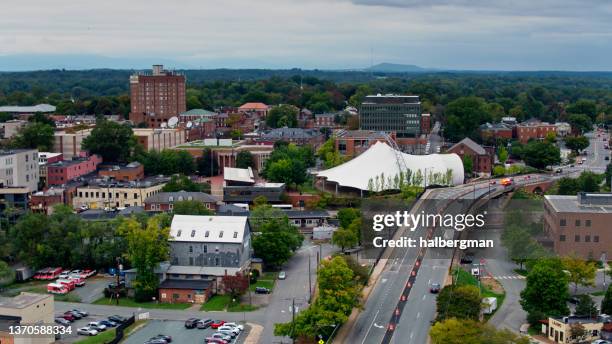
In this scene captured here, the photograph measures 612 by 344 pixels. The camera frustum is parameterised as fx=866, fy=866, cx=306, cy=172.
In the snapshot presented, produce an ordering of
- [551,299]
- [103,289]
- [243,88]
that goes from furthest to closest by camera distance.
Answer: [243,88] < [103,289] < [551,299]

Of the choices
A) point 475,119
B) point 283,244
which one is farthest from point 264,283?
point 475,119

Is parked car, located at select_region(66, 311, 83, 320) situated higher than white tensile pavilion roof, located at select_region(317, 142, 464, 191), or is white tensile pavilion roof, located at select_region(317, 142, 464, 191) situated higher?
white tensile pavilion roof, located at select_region(317, 142, 464, 191)

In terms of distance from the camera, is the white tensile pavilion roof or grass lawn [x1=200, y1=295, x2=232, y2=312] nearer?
grass lawn [x1=200, y1=295, x2=232, y2=312]

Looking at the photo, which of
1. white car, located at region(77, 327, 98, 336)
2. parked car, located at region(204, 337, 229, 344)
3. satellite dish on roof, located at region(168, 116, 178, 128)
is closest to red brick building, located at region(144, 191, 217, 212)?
white car, located at region(77, 327, 98, 336)

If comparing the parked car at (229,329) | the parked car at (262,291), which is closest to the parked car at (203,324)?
the parked car at (229,329)

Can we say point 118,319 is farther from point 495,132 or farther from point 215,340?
point 495,132

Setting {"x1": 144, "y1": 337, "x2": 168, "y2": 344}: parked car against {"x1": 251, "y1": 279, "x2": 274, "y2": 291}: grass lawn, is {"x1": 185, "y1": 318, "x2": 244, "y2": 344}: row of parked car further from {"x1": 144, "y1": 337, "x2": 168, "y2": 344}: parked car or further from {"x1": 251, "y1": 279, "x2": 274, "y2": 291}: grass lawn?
{"x1": 251, "y1": 279, "x2": 274, "y2": 291}: grass lawn

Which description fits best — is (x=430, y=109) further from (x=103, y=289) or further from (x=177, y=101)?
(x=103, y=289)
